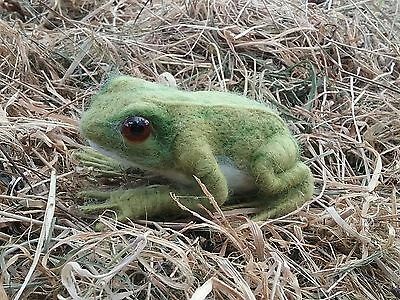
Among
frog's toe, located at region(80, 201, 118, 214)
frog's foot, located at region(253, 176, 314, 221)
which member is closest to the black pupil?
frog's toe, located at region(80, 201, 118, 214)

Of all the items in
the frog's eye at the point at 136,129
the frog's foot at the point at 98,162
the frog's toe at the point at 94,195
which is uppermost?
the frog's eye at the point at 136,129

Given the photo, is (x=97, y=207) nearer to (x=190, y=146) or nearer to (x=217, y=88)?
(x=190, y=146)

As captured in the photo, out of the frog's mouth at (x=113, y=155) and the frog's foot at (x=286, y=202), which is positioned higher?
the frog's mouth at (x=113, y=155)

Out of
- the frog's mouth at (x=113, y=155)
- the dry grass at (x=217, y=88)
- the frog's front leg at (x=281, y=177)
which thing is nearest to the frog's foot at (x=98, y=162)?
the dry grass at (x=217, y=88)

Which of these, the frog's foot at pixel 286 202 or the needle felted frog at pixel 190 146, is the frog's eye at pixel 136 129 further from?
the frog's foot at pixel 286 202

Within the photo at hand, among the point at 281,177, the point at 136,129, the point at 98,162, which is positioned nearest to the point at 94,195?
the point at 98,162

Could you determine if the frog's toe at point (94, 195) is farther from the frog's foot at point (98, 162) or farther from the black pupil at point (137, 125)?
the black pupil at point (137, 125)

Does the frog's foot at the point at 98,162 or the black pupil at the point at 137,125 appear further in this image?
the frog's foot at the point at 98,162

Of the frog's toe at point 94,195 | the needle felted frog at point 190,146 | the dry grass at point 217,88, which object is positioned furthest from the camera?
the frog's toe at point 94,195

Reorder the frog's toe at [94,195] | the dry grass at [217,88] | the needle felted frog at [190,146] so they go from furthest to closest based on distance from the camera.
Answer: the frog's toe at [94,195]
the needle felted frog at [190,146]
the dry grass at [217,88]
